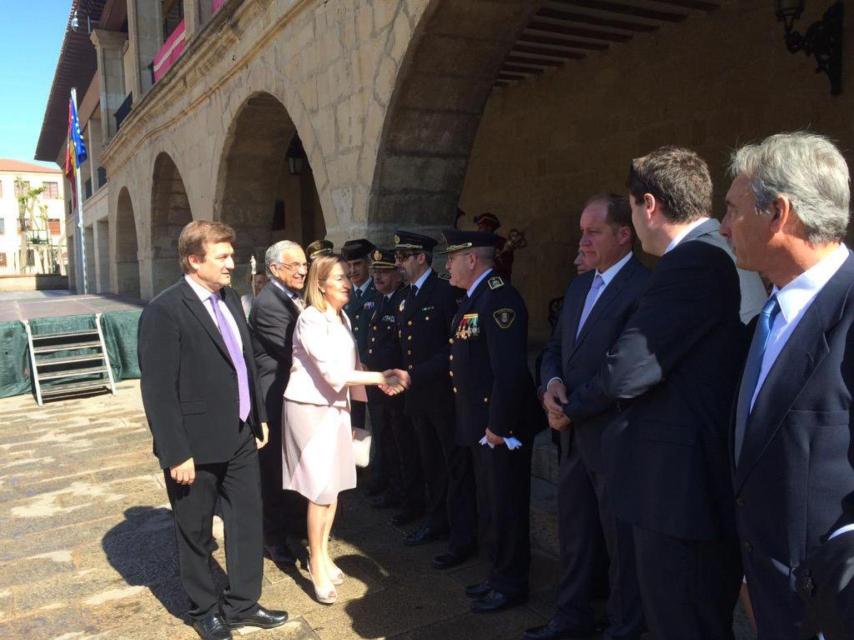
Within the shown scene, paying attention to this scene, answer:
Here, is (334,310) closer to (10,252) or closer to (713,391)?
(713,391)

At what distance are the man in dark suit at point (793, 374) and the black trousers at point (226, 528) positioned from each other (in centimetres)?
218

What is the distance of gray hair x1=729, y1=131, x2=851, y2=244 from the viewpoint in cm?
149

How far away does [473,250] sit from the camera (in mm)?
3215

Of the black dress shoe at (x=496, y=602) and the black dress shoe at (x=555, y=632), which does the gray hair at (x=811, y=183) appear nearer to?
the black dress shoe at (x=555, y=632)

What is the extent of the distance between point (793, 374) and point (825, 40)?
489cm

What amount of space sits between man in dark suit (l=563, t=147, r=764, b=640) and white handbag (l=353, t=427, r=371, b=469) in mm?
1827

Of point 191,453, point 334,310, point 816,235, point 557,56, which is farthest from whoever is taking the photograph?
point 557,56

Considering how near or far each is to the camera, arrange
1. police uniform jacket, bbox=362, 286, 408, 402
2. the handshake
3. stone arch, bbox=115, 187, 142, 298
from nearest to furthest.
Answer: the handshake → police uniform jacket, bbox=362, 286, 408, 402 → stone arch, bbox=115, 187, 142, 298

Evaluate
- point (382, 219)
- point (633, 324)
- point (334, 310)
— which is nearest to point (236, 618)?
point (334, 310)

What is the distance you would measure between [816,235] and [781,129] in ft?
16.6

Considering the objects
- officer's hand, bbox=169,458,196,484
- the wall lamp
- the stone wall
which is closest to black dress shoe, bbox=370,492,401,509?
officer's hand, bbox=169,458,196,484

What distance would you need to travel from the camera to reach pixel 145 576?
3.66m

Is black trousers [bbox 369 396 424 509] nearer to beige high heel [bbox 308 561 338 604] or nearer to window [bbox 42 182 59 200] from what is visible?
beige high heel [bbox 308 561 338 604]

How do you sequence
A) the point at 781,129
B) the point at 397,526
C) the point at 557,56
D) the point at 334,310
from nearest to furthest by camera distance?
the point at 334,310
the point at 397,526
the point at 781,129
the point at 557,56
